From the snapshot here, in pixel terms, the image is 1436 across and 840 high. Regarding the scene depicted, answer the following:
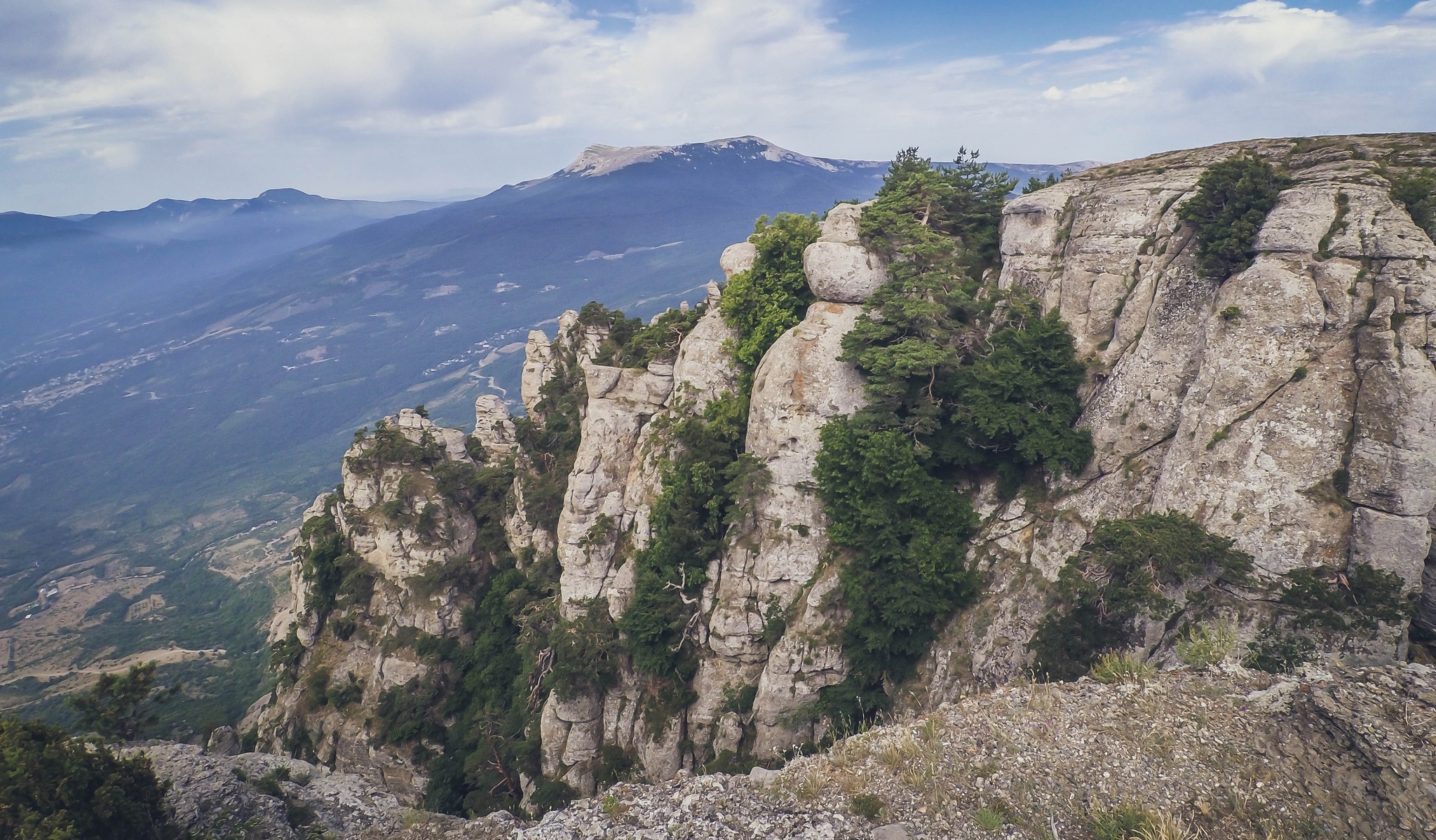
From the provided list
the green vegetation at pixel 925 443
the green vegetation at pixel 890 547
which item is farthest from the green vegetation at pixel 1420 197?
the green vegetation at pixel 890 547

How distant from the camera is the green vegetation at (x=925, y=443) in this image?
80.0 feet

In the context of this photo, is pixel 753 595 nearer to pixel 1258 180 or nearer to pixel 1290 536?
pixel 1290 536

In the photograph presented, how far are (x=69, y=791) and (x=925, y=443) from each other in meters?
28.9

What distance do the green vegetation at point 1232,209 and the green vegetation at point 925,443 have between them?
5.67m

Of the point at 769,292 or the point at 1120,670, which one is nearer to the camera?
the point at 1120,670

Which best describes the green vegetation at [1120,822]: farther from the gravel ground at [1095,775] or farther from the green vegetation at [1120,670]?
the green vegetation at [1120,670]

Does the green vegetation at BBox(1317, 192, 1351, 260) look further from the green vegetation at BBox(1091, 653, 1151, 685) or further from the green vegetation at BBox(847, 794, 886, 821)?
the green vegetation at BBox(847, 794, 886, 821)

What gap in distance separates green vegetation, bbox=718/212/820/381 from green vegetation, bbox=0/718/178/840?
26.1 meters

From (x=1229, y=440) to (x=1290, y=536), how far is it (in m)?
3.57

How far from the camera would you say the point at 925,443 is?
87.6 feet

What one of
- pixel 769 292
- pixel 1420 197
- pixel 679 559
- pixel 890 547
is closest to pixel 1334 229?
pixel 1420 197

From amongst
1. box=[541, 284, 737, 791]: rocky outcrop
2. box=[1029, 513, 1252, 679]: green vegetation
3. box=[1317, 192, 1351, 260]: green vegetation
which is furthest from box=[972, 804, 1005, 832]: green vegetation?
box=[1317, 192, 1351, 260]: green vegetation

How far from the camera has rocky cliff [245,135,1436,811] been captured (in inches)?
757

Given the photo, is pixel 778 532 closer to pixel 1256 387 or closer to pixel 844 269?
pixel 844 269
